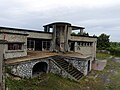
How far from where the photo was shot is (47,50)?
2522 centimetres

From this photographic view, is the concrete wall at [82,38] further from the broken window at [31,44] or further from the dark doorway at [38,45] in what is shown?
the broken window at [31,44]

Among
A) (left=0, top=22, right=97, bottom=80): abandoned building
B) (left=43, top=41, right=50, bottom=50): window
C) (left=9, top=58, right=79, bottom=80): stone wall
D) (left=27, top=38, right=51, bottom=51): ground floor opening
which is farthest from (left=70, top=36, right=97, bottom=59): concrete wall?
(left=9, top=58, right=79, bottom=80): stone wall

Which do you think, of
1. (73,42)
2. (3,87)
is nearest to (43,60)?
(3,87)

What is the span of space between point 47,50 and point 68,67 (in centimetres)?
794

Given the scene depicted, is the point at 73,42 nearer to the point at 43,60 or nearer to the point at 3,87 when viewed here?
the point at 43,60

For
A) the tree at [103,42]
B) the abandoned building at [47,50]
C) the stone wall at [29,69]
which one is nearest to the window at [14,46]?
the abandoned building at [47,50]

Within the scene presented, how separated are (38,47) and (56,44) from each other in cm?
280

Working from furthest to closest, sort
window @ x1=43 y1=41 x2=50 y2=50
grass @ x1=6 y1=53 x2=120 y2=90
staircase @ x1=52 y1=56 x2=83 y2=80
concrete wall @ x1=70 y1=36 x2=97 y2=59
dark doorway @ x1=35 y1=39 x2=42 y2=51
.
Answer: concrete wall @ x1=70 y1=36 x2=97 y2=59
window @ x1=43 y1=41 x2=50 y2=50
dark doorway @ x1=35 y1=39 x2=42 y2=51
staircase @ x1=52 y1=56 x2=83 y2=80
grass @ x1=6 y1=53 x2=120 y2=90

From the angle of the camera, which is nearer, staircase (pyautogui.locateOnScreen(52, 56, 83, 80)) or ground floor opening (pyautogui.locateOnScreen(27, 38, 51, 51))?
staircase (pyautogui.locateOnScreen(52, 56, 83, 80))

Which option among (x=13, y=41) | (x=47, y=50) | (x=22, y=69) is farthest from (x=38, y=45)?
(x=22, y=69)

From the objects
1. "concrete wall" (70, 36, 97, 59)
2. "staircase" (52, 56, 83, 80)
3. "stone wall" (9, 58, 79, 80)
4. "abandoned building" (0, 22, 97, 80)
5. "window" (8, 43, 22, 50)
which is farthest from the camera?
"concrete wall" (70, 36, 97, 59)

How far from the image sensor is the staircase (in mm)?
17023

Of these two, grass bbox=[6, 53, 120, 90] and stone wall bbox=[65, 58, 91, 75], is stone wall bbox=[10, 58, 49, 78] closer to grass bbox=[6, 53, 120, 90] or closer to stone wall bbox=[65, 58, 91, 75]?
grass bbox=[6, 53, 120, 90]

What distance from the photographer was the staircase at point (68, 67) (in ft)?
55.9
